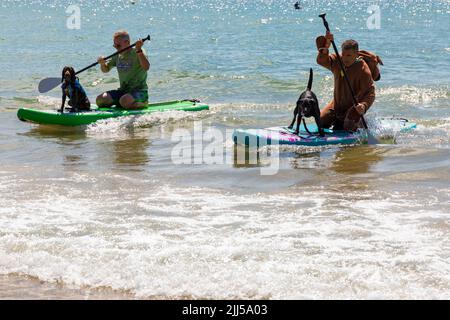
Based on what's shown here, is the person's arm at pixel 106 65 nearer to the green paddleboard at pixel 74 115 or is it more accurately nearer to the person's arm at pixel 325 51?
the green paddleboard at pixel 74 115

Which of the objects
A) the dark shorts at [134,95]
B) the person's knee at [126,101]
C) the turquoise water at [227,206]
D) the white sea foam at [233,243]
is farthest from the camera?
the dark shorts at [134,95]

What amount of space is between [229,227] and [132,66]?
239 inches

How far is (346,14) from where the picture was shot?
49.4 m

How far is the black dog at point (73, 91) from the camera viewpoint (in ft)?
A: 39.1

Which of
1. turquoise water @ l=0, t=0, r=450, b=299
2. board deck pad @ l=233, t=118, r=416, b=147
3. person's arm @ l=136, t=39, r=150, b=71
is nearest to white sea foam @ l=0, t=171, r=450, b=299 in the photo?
turquoise water @ l=0, t=0, r=450, b=299

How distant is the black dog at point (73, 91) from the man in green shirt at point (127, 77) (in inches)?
13.8

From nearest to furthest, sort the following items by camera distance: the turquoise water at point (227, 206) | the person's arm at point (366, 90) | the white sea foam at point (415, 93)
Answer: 1. the turquoise water at point (227, 206)
2. the person's arm at point (366, 90)
3. the white sea foam at point (415, 93)

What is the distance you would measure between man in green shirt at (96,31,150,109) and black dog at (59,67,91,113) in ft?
1.15

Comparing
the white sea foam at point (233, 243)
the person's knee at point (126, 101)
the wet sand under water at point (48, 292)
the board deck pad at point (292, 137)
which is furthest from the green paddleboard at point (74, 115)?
the wet sand under water at point (48, 292)

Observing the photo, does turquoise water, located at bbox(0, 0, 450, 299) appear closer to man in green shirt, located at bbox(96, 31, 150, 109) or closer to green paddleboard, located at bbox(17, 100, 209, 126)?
green paddleboard, located at bbox(17, 100, 209, 126)

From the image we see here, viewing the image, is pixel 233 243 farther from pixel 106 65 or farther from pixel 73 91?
pixel 106 65
